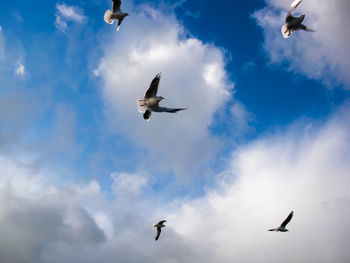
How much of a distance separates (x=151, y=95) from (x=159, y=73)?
7.69ft

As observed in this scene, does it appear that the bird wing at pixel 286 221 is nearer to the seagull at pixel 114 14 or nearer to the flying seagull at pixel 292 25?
the flying seagull at pixel 292 25

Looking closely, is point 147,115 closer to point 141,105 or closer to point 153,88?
point 141,105

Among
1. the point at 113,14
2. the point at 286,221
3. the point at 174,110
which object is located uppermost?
the point at 113,14

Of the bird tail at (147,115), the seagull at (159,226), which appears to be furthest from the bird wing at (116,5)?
the seagull at (159,226)

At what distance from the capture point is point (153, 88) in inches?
1027

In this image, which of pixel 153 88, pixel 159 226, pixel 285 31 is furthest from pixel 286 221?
pixel 153 88

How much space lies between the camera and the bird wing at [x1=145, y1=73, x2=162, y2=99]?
25.6m

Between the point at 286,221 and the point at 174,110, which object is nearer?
the point at 174,110

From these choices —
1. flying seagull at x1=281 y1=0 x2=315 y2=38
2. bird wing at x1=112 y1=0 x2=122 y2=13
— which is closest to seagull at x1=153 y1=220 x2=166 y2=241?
bird wing at x1=112 y1=0 x2=122 y2=13

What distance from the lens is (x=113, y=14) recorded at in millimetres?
34094

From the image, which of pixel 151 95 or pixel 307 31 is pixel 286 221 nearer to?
pixel 307 31

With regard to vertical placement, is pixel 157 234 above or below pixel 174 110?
below

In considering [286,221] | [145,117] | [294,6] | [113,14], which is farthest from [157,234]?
[294,6]

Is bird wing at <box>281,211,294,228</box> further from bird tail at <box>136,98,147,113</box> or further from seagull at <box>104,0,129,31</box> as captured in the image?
seagull at <box>104,0,129,31</box>
